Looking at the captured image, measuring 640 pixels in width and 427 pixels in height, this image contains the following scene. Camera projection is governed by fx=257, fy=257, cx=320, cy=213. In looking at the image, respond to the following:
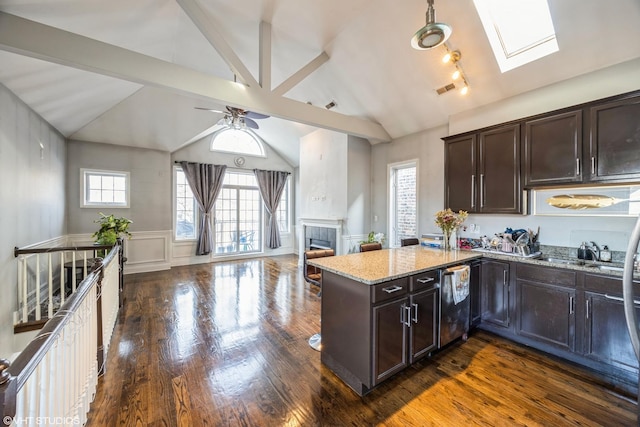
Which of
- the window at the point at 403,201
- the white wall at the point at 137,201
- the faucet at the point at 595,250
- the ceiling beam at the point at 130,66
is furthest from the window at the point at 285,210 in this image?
the faucet at the point at 595,250

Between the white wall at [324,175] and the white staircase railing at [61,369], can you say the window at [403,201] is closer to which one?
the white wall at [324,175]

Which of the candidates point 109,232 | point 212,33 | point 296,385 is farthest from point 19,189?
point 296,385

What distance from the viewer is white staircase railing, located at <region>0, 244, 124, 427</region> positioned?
0.88 meters

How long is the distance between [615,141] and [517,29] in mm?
1570

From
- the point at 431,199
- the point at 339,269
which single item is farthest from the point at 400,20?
the point at 339,269

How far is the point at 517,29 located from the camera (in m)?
2.89

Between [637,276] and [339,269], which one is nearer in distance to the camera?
[637,276]

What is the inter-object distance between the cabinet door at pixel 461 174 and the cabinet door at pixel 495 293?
87 cm

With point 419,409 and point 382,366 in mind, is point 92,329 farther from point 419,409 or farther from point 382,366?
point 419,409

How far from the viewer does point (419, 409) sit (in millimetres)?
1922

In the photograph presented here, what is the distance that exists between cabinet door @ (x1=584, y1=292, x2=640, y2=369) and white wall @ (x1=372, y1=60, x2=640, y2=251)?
76 centimetres

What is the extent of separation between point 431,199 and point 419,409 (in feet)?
10.9

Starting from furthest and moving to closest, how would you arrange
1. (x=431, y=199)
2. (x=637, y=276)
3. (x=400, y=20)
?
(x=431, y=199)
(x=400, y=20)
(x=637, y=276)

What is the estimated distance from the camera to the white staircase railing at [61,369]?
88 cm
